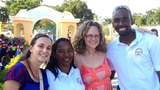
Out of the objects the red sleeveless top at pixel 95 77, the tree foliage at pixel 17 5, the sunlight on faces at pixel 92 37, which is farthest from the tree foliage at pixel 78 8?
the red sleeveless top at pixel 95 77

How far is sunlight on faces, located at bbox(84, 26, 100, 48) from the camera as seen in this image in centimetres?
257

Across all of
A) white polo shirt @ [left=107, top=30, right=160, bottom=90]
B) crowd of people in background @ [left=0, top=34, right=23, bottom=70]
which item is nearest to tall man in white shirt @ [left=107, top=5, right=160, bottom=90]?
white polo shirt @ [left=107, top=30, right=160, bottom=90]

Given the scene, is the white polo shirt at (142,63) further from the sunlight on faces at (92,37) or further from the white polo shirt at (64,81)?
the white polo shirt at (64,81)

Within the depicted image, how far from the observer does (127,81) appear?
2148 mm

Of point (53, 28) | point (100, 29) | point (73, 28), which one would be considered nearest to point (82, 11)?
point (53, 28)

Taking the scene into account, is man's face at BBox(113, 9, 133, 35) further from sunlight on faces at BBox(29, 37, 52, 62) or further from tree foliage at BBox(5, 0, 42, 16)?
tree foliage at BBox(5, 0, 42, 16)

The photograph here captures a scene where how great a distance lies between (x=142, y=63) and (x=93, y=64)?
34.0 inches

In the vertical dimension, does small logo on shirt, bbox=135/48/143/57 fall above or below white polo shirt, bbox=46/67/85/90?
above

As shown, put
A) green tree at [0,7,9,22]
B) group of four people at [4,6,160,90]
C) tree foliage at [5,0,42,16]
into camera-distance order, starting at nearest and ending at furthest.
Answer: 1. group of four people at [4,6,160,90]
2. tree foliage at [5,0,42,16]
3. green tree at [0,7,9,22]

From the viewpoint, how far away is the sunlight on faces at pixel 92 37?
2574 mm

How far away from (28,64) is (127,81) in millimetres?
1475

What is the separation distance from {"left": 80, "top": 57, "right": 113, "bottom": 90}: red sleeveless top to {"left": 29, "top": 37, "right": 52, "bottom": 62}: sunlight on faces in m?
0.78

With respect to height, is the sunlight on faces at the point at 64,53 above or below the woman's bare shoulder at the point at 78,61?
above

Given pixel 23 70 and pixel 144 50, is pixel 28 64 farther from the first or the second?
pixel 144 50
